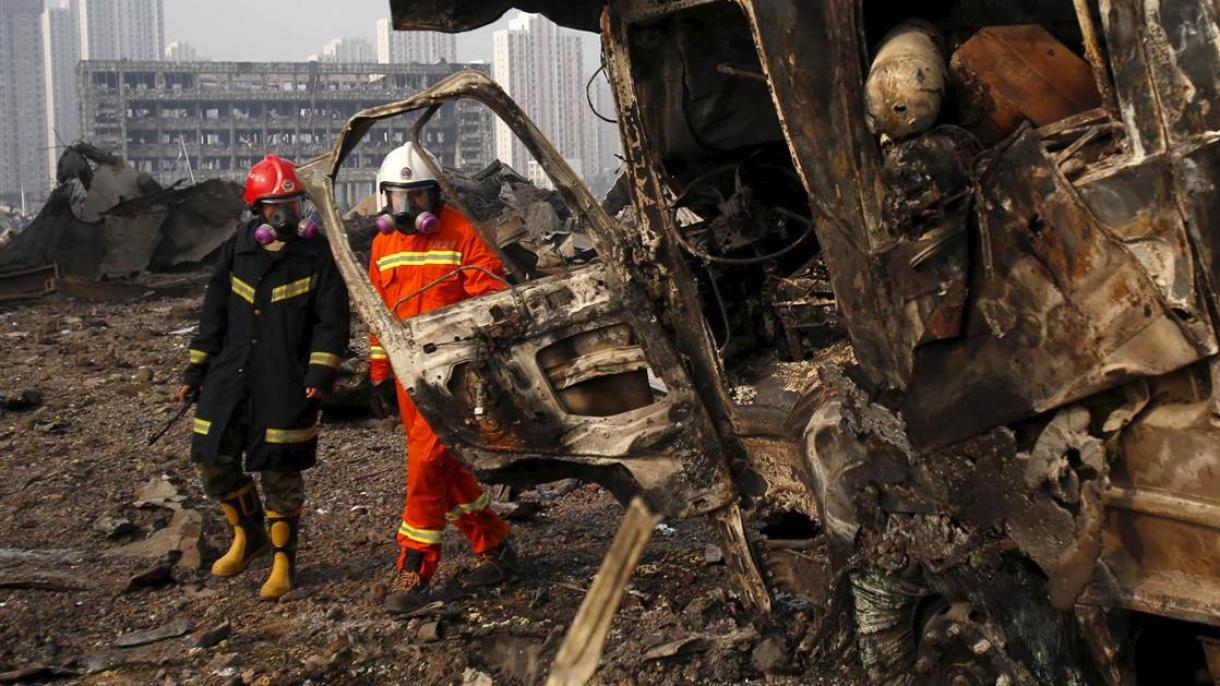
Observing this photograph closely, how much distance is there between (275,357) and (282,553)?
2.56 feet

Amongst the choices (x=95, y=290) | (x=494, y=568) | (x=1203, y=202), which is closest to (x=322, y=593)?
(x=494, y=568)

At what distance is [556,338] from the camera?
4.45 m

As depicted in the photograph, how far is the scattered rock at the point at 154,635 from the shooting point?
4.88m

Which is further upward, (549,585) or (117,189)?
(117,189)

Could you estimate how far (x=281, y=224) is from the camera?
17.7 feet

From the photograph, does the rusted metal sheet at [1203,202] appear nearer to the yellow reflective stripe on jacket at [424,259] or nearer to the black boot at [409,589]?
the yellow reflective stripe on jacket at [424,259]

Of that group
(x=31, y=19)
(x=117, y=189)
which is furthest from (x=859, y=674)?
(x=31, y=19)

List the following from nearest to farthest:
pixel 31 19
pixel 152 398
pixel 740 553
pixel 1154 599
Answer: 1. pixel 1154 599
2. pixel 740 553
3. pixel 152 398
4. pixel 31 19

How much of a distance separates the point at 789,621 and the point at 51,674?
2.45 m

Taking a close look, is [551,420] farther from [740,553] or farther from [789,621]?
[789,621]

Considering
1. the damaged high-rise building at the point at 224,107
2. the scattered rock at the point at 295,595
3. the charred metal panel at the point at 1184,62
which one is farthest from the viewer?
the damaged high-rise building at the point at 224,107

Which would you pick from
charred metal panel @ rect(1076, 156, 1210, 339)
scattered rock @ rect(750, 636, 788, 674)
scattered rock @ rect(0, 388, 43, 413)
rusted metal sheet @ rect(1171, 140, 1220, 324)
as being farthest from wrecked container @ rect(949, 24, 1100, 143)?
scattered rock @ rect(0, 388, 43, 413)

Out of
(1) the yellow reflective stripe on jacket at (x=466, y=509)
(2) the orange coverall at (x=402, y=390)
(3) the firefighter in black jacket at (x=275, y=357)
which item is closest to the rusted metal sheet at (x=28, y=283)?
(3) the firefighter in black jacket at (x=275, y=357)

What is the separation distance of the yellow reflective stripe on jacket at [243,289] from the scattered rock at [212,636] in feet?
4.27
